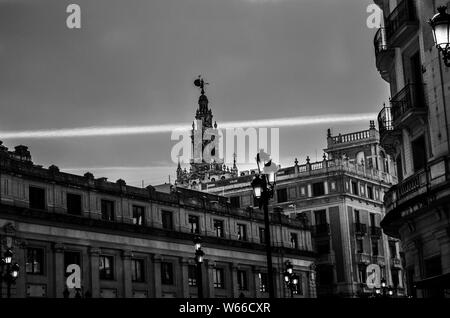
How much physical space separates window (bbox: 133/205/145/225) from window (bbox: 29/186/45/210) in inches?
384

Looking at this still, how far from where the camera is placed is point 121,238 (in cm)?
6412

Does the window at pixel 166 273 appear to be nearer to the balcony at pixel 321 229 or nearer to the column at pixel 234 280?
the column at pixel 234 280

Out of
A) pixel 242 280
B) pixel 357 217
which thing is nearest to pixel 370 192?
pixel 357 217

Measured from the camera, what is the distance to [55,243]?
58.4m

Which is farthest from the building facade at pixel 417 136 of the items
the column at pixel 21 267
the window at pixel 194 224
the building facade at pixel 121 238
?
the window at pixel 194 224

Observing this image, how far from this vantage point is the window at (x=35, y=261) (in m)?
56.4

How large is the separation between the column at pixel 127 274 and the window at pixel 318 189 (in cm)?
3564

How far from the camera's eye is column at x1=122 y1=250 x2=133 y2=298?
63.3 meters

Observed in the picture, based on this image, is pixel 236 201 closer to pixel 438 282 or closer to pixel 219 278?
pixel 219 278

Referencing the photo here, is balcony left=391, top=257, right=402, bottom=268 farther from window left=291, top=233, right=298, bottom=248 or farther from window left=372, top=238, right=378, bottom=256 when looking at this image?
window left=291, top=233, right=298, bottom=248

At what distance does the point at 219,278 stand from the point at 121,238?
12682mm

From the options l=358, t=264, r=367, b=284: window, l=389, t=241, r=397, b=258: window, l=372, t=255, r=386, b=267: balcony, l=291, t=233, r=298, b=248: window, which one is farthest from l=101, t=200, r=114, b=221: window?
l=389, t=241, r=397, b=258: window
